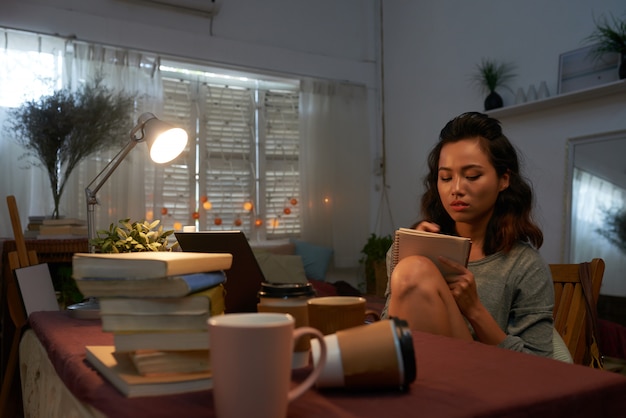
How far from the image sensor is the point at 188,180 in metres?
4.41

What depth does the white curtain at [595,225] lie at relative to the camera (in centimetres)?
293

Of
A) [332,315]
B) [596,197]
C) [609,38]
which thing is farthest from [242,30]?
[332,315]

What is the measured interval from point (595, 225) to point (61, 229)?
121 inches

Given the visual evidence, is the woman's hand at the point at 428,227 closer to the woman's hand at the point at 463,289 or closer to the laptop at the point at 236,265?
the woman's hand at the point at 463,289

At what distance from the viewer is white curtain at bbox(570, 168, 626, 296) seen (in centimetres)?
293

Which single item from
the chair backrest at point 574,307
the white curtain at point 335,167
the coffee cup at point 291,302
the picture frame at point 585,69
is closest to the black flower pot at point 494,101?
the picture frame at point 585,69

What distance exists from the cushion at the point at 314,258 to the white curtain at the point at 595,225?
78.1 inches

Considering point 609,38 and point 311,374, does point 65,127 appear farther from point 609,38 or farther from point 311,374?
point 609,38

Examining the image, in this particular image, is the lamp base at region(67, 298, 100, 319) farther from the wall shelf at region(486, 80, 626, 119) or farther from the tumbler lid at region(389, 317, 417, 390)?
the wall shelf at region(486, 80, 626, 119)

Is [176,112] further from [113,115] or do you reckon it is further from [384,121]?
[384,121]

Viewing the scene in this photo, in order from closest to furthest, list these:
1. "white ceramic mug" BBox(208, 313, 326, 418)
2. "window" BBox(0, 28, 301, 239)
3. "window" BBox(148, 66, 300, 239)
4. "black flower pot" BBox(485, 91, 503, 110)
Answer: "white ceramic mug" BBox(208, 313, 326, 418)
"window" BBox(0, 28, 301, 239)
"black flower pot" BBox(485, 91, 503, 110)
"window" BBox(148, 66, 300, 239)

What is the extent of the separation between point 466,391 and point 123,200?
3539 mm

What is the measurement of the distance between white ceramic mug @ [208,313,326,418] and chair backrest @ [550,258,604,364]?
1.44 m

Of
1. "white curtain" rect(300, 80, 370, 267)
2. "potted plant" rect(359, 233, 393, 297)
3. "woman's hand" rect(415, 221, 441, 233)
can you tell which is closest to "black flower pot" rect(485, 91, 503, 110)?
"potted plant" rect(359, 233, 393, 297)
